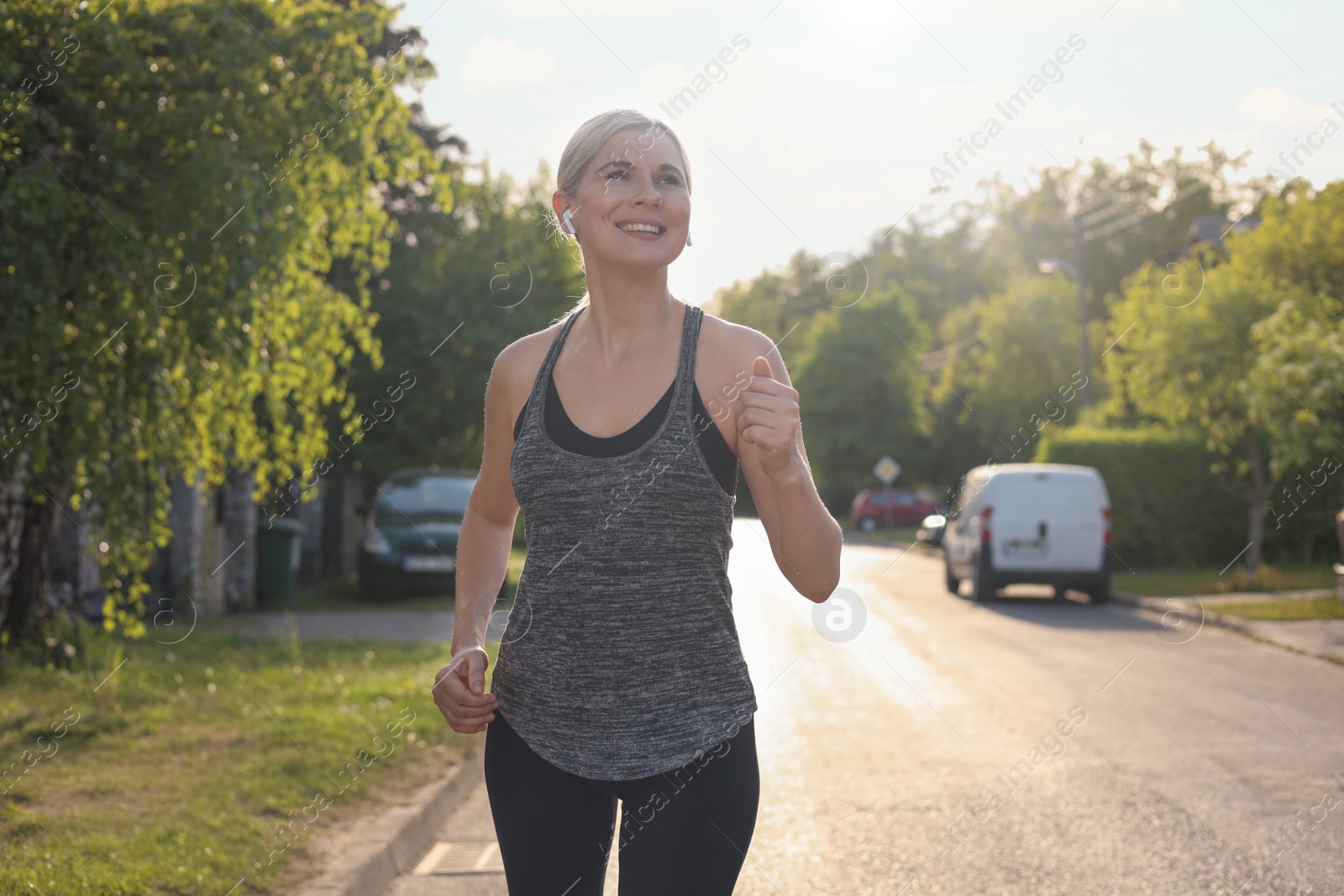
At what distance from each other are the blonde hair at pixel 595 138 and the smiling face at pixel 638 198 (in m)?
0.01

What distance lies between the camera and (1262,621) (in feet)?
47.3

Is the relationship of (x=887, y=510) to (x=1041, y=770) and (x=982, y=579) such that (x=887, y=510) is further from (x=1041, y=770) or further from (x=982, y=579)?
(x=1041, y=770)

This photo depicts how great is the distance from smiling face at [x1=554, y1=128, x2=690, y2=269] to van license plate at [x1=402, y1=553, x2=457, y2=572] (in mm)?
15011

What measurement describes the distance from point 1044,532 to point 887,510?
3005 cm

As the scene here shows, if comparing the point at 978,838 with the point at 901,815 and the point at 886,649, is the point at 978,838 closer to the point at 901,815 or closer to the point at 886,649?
the point at 901,815

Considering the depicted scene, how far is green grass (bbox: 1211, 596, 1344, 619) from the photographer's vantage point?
1475cm

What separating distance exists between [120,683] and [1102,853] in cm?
575

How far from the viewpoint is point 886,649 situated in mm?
12539

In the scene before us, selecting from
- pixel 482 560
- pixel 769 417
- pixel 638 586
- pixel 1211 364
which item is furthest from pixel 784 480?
pixel 1211 364

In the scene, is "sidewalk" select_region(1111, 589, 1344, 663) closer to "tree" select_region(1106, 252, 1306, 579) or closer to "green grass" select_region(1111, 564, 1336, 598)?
"green grass" select_region(1111, 564, 1336, 598)

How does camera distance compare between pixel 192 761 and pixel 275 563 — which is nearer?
pixel 192 761

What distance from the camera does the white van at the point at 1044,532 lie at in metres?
18.0

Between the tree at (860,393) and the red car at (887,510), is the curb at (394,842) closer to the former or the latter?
the red car at (887,510)

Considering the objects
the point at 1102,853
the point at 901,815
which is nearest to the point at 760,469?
the point at 1102,853
